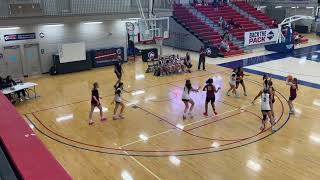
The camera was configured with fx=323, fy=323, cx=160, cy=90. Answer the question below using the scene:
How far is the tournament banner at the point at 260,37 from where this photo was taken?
81.8 ft

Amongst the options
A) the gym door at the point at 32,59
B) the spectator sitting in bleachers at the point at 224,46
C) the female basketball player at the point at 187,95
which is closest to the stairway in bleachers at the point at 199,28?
the spectator sitting in bleachers at the point at 224,46

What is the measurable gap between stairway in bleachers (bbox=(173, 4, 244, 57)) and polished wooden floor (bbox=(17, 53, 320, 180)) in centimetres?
916

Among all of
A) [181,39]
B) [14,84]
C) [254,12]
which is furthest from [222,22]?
[14,84]

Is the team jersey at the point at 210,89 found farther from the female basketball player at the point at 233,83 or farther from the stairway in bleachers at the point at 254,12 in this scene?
the stairway in bleachers at the point at 254,12

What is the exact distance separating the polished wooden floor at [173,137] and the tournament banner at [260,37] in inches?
397

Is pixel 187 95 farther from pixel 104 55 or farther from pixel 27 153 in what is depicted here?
pixel 104 55

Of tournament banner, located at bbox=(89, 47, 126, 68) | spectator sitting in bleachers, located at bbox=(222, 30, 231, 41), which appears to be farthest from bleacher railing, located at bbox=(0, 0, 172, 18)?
spectator sitting in bleachers, located at bbox=(222, 30, 231, 41)

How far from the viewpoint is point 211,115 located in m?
12.0

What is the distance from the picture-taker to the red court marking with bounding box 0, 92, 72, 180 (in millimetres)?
3771

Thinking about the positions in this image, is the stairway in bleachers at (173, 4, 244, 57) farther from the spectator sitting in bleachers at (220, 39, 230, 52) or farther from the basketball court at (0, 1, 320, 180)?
the basketball court at (0, 1, 320, 180)

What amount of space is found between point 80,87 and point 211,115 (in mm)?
7051

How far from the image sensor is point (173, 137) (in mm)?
10148

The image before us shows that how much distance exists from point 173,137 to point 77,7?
1090cm

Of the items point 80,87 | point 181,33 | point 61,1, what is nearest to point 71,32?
point 61,1
